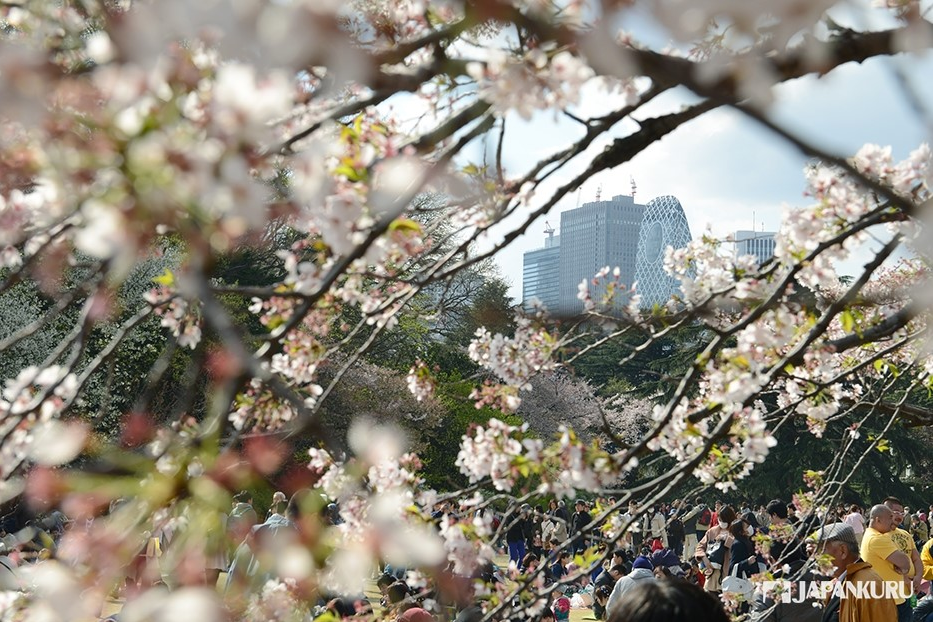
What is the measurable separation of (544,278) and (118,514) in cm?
14700

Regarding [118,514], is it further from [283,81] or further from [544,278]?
[544,278]

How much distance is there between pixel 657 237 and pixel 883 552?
109667 mm

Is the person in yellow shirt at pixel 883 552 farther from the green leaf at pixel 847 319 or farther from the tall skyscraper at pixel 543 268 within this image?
the tall skyscraper at pixel 543 268

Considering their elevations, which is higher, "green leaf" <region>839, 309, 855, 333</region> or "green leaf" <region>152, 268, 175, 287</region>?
"green leaf" <region>152, 268, 175, 287</region>

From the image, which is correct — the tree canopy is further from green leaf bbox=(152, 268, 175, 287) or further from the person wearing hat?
the person wearing hat

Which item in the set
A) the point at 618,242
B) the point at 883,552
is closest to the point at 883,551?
the point at 883,552

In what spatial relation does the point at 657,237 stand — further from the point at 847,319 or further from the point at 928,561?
the point at 847,319

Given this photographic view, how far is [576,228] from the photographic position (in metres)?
130

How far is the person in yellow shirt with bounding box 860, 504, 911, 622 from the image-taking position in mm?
5145

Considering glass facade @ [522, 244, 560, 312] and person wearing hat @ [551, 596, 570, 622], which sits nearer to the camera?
person wearing hat @ [551, 596, 570, 622]

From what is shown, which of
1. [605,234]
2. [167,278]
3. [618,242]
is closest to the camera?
[167,278]

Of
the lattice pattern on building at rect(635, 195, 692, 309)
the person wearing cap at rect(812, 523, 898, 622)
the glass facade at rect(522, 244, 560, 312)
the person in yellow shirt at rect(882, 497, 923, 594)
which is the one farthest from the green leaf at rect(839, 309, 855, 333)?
the glass facade at rect(522, 244, 560, 312)

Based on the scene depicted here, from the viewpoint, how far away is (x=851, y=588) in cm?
442

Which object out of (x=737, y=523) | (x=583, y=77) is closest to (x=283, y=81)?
(x=583, y=77)
